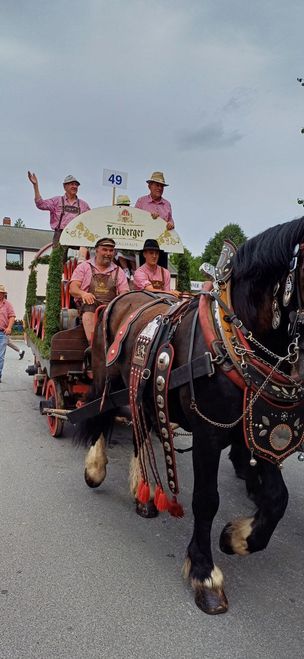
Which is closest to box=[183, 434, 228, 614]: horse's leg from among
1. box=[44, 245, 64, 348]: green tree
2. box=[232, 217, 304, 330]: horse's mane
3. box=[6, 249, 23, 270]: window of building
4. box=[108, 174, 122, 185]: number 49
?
box=[232, 217, 304, 330]: horse's mane

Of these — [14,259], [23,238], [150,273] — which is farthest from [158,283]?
[23,238]

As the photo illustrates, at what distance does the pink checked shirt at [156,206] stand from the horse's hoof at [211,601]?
4471mm

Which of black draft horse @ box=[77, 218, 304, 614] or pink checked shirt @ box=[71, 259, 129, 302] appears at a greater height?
pink checked shirt @ box=[71, 259, 129, 302]

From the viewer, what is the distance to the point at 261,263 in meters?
2.33

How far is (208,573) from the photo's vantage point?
2602mm

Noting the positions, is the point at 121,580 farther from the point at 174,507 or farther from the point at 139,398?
the point at 139,398

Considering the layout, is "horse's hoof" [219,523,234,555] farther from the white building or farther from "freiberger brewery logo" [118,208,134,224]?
the white building

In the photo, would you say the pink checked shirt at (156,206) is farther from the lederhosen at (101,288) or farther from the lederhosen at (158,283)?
the lederhosen at (101,288)

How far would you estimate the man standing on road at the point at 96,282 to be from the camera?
4719 millimetres

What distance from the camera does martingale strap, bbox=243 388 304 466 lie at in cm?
243

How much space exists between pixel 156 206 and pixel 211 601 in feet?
15.4

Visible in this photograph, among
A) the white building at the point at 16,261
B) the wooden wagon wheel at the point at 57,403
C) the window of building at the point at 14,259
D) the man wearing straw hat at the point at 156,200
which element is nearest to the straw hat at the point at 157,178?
the man wearing straw hat at the point at 156,200

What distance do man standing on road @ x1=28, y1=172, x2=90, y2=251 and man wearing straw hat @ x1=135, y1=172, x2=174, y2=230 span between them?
1.03 m

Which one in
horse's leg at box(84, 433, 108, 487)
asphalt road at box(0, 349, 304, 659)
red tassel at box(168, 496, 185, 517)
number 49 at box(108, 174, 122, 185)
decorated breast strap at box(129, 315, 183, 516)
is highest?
number 49 at box(108, 174, 122, 185)
